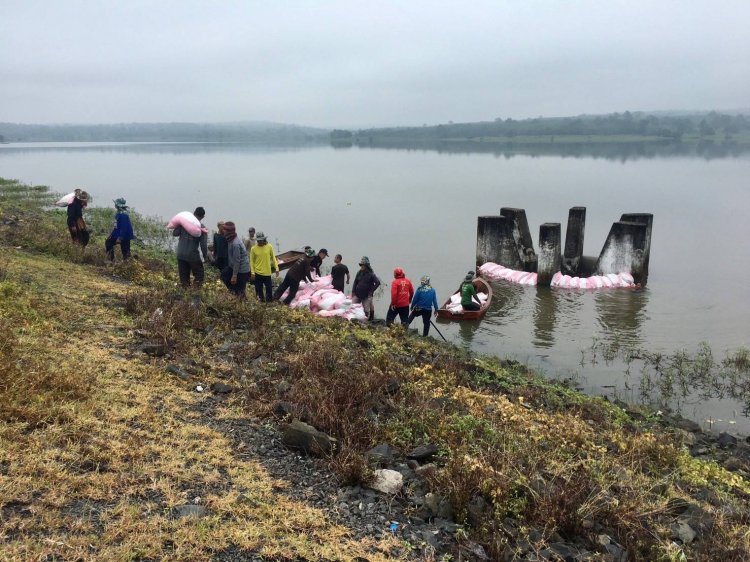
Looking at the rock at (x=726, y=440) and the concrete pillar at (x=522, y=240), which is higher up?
the concrete pillar at (x=522, y=240)

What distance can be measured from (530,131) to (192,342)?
7215 inches

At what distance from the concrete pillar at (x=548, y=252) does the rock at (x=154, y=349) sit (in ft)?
45.8

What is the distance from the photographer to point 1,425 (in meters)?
4.24

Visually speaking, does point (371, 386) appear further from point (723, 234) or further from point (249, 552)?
point (723, 234)

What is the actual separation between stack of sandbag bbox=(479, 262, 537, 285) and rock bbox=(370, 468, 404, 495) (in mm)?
14671

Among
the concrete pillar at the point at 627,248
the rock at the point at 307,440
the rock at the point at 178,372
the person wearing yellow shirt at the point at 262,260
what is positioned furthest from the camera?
the concrete pillar at the point at 627,248

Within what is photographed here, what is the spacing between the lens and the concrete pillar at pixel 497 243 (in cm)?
1928

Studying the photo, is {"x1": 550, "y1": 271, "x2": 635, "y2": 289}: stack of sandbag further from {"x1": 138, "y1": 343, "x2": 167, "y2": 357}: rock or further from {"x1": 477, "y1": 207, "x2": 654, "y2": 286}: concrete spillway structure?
{"x1": 138, "y1": 343, "x2": 167, "y2": 357}: rock

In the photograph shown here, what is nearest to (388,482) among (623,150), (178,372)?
(178,372)

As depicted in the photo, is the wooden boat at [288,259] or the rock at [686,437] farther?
the wooden boat at [288,259]

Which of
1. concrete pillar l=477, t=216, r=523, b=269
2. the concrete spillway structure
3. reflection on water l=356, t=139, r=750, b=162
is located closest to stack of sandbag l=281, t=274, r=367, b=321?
concrete pillar l=477, t=216, r=523, b=269

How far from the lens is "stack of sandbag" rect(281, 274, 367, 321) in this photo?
12211mm

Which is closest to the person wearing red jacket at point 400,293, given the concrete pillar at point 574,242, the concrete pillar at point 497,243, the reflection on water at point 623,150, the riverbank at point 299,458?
the riverbank at point 299,458

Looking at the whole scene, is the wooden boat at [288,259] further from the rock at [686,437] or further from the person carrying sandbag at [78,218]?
the rock at [686,437]
